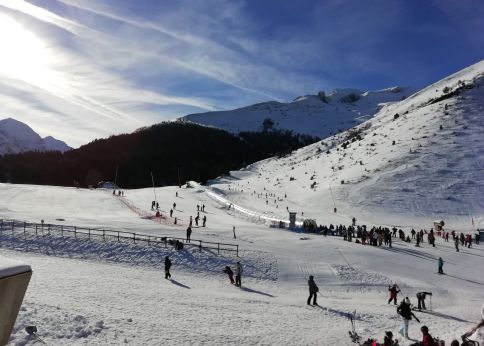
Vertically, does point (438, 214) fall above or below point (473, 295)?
above

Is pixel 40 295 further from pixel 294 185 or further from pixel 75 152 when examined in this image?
pixel 75 152

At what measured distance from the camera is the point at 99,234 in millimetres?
31328

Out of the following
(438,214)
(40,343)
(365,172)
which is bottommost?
(40,343)

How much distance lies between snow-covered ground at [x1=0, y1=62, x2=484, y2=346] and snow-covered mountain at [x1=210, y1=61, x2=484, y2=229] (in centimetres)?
35

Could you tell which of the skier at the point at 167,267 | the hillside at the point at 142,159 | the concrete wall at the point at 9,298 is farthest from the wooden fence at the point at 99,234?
the hillside at the point at 142,159

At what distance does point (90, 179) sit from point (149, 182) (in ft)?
69.8

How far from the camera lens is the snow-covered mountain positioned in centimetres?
5625

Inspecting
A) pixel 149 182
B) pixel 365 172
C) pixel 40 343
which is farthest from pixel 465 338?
pixel 149 182

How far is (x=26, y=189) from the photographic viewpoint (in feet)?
223

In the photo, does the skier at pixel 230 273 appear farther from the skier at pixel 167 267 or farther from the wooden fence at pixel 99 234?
the wooden fence at pixel 99 234

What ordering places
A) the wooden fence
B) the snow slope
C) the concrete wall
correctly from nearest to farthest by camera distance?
the concrete wall, the snow slope, the wooden fence

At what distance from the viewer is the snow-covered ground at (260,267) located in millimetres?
14758

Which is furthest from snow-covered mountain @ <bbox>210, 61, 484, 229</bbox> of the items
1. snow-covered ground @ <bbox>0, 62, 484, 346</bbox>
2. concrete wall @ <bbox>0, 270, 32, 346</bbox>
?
concrete wall @ <bbox>0, 270, 32, 346</bbox>

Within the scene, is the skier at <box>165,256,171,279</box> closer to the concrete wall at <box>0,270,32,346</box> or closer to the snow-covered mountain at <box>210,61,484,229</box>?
the concrete wall at <box>0,270,32,346</box>
